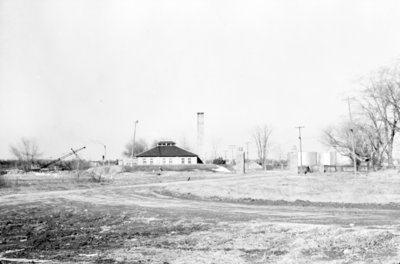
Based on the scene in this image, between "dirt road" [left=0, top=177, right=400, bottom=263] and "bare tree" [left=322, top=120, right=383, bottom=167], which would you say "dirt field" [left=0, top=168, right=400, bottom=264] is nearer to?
"dirt road" [left=0, top=177, right=400, bottom=263]

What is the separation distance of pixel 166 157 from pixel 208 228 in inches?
2844

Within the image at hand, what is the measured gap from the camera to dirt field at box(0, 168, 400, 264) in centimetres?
962

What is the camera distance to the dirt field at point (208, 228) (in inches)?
379

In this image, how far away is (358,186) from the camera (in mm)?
22406

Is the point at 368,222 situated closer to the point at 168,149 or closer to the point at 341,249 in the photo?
the point at 341,249

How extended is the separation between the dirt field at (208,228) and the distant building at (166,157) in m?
60.6

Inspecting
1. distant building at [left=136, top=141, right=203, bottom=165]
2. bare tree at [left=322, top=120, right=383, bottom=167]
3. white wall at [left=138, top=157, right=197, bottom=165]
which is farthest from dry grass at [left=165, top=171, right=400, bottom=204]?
A: distant building at [left=136, top=141, right=203, bottom=165]

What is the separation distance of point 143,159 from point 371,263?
76.6 meters

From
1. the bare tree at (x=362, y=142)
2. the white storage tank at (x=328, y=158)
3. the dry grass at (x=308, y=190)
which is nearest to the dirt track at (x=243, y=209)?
the dry grass at (x=308, y=190)

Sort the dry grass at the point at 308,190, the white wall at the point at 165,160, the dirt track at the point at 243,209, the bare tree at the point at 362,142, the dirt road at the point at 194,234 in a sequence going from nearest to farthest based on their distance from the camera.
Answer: the dirt road at the point at 194,234
the dirt track at the point at 243,209
the dry grass at the point at 308,190
the bare tree at the point at 362,142
the white wall at the point at 165,160

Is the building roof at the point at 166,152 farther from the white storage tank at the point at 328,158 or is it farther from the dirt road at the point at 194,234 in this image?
the dirt road at the point at 194,234

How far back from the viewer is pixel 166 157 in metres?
84.8

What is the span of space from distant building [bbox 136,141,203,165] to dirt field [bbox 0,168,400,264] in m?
60.6

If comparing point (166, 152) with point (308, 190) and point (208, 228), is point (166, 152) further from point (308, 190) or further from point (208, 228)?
point (208, 228)
